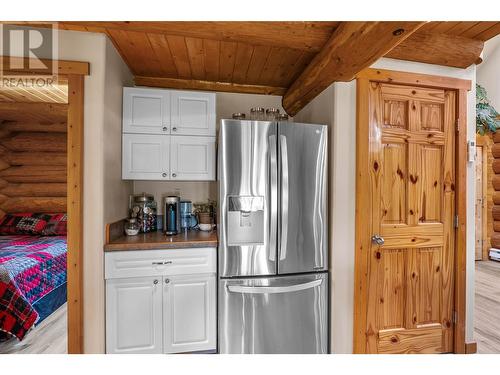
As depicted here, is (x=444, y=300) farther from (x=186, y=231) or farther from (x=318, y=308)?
Answer: (x=186, y=231)

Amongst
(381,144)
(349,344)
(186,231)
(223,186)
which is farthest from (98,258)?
(381,144)

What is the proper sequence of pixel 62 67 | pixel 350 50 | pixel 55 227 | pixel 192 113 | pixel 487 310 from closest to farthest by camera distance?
pixel 350 50 < pixel 62 67 < pixel 192 113 < pixel 487 310 < pixel 55 227

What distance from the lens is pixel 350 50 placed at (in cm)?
152

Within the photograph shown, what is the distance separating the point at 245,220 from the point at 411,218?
4.28 ft

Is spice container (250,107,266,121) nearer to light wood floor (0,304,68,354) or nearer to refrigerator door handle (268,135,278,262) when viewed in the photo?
refrigerator door handle (268,135,278,262)

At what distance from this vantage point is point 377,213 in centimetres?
192

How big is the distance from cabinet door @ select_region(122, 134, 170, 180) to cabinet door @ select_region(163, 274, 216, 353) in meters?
0.85

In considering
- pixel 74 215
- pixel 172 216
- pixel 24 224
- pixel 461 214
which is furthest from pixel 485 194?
pixel 24 224

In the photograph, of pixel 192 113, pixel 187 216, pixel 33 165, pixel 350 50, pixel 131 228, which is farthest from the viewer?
pixel 33 165

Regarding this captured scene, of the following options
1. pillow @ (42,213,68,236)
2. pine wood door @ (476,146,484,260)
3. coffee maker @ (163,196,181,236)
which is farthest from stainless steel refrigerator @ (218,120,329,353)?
pine wood door @ (476,146,484,260)

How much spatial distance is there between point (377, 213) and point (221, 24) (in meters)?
1.69

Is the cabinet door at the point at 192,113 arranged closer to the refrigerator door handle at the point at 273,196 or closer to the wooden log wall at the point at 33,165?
the refrigerator door handle at the point at 273,196

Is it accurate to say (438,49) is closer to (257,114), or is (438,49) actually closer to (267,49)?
(267,49)

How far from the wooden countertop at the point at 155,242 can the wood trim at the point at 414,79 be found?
1.70m
